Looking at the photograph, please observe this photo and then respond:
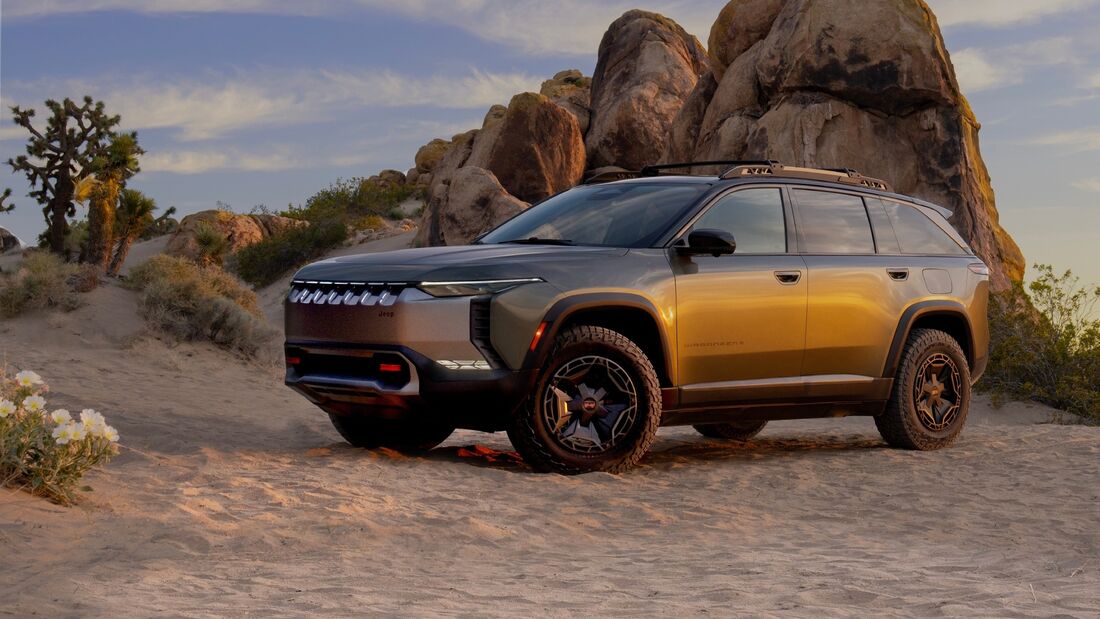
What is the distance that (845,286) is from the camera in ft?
30.2

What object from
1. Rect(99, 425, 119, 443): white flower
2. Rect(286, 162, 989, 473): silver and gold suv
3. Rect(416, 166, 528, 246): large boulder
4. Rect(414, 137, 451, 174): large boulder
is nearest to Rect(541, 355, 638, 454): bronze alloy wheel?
Rect(286, 162, 989, 473): silver and gold suv

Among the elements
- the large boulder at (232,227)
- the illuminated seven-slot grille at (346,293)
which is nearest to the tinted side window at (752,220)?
the illuminated seven-slot grille at (346,293)

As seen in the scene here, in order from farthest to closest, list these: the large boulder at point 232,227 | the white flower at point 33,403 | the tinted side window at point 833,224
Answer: the large boulder at point 232,227
the tinted side window at point 833,224
the white flower at point 33,403

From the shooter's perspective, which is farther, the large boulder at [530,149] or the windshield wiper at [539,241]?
the large boulder at [530,149]

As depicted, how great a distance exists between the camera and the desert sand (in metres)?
5.24

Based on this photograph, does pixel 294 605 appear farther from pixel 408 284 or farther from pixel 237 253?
pixel 237 253

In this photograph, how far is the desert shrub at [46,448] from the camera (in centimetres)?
664

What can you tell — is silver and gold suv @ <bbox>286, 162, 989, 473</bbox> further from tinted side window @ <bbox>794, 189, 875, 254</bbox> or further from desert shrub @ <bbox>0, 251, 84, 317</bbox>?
desert shrub @ <bbox>0, 251, 84, 317</bbox>

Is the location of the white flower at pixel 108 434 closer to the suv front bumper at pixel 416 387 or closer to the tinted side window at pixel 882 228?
the suv front bumper at pixel 416 387

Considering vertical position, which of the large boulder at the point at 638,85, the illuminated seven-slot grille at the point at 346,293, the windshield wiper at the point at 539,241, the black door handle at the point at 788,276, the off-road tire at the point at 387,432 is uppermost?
the large boulder at the point at 638,85

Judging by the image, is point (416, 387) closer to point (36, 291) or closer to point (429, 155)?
point (36, 291)

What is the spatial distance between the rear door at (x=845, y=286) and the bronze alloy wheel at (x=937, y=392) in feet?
2.09

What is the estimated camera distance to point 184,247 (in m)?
32.1

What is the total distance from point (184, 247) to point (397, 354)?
2593 cm
